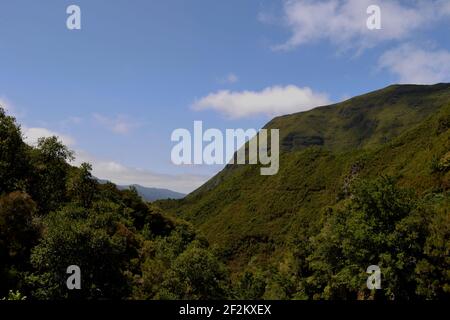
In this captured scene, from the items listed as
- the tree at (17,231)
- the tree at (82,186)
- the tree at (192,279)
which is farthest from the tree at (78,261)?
the tree at (82,186)

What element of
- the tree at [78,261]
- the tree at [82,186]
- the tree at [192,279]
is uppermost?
the tree at [82,186]

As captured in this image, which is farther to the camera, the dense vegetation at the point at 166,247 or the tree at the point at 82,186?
the tree at the point at 82,186

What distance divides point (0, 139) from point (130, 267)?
24.2 metres

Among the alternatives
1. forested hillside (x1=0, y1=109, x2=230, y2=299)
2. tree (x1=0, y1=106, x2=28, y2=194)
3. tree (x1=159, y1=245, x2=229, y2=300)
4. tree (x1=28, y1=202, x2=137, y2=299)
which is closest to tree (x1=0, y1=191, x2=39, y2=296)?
forested hillside (x1=0, y1=109, x2=230, y2=299)

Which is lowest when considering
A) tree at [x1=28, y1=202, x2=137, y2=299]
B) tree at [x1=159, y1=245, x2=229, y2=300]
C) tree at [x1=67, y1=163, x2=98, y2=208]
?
tree at [x1=159, y1=245, x2=229, y2=300]

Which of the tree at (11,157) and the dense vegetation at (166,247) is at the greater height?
the tree at (11,157)

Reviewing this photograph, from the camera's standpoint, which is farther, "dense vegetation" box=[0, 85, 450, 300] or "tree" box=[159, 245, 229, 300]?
"tree" box=[159, 245, 229, 300]

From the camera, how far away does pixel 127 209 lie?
90438 mm

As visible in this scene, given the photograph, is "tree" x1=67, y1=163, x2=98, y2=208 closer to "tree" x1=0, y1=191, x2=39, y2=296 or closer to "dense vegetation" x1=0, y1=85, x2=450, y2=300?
"dense vegetation" x1=0, y1=85, x2=450, y2=300

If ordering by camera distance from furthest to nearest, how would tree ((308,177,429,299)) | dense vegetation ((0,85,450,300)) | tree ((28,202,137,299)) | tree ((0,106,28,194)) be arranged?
tree ((0,106,28,194)) → tree ((28,202,137,299)) → dense vegetation ((0,85,450,300)) → tree ((308,177,429,299))

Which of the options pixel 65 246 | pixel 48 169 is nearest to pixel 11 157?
pixel 48 169

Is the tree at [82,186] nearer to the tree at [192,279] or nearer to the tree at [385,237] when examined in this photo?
the tree at [192,279]

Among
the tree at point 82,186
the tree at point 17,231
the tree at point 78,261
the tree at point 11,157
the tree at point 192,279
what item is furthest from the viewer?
the tree at point 82,186
